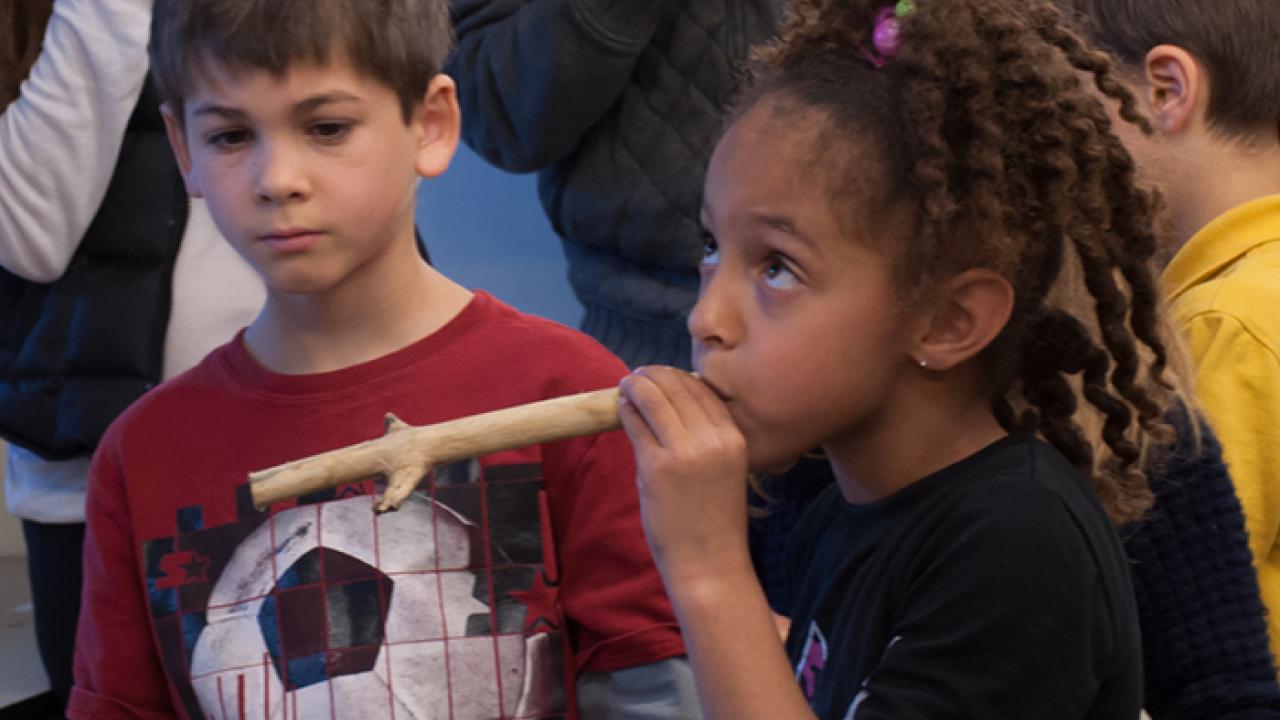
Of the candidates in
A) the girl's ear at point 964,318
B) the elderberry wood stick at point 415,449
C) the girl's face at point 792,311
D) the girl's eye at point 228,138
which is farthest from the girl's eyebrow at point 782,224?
the girl's eye at point 228,138

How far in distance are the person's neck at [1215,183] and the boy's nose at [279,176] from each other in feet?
3.94

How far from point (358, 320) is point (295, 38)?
290 mm

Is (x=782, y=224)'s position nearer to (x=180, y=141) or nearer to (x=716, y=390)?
(x=716, y=390)

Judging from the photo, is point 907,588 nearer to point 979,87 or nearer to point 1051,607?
point 1051,607

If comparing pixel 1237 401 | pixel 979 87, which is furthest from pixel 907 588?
pixel 1237 401

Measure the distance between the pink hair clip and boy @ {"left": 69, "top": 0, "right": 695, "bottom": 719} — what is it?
49 cm

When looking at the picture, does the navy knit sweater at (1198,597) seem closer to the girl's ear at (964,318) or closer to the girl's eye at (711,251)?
the girl's ear at (964,318)

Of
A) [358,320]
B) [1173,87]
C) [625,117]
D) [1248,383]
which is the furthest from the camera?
[625,117]

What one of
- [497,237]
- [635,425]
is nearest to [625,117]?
[635,425]

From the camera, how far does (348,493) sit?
5.11 feet

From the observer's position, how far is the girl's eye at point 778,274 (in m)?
1.20

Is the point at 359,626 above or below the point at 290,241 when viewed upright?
below

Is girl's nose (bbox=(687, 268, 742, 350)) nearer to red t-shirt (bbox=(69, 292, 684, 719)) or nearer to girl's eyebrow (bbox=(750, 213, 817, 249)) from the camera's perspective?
girl's eyebrow (bbox=(750, 213, 817, 249))

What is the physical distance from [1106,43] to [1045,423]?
3.30 ft
